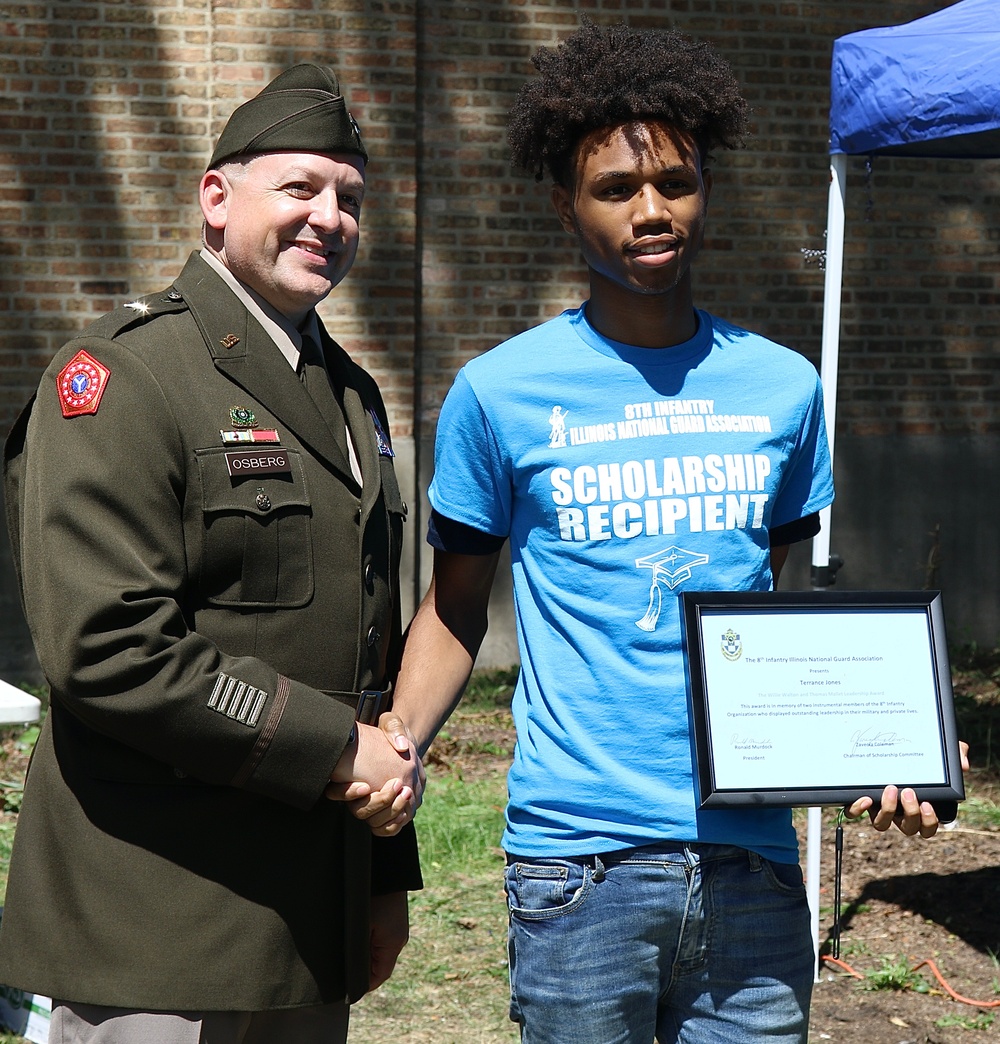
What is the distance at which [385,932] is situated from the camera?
8.12 feet

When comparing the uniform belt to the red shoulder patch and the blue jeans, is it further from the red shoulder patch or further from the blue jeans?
the red shoulder patch

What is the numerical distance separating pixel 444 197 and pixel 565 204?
20.0 ft

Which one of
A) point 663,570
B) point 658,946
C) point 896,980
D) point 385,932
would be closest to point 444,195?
point 896,980

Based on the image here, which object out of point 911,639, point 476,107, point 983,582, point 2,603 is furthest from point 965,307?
point 911,639

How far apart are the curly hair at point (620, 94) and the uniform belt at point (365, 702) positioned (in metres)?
0.93

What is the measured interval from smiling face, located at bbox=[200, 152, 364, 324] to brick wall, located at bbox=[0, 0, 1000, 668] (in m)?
5.72

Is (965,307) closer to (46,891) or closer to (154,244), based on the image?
(154,244)

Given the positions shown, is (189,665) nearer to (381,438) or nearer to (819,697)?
(381,438)

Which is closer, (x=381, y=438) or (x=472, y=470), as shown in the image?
(x=472, y=470)

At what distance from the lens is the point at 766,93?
8.61 meters

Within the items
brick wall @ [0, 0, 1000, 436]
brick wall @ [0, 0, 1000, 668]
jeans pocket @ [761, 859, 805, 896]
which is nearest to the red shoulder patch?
jeans pocket @ [761, 859, 805, 896]

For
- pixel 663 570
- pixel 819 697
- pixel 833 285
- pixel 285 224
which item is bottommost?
pixel 819 697
